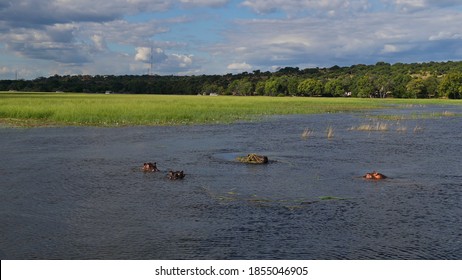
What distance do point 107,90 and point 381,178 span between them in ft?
575

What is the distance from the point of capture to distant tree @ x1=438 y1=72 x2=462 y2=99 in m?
121

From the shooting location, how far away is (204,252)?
9914 millimetres

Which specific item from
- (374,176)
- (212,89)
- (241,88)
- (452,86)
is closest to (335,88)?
(452,86)

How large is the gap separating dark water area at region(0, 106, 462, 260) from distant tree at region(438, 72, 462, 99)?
10388 cm

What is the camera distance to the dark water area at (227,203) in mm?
10242

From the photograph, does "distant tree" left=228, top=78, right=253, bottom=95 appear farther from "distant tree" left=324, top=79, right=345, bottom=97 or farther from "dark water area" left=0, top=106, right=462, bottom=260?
"dark water area" left=0, top=106, right=462, bottom=260

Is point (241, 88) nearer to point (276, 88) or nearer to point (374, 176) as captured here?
point (276, 88)

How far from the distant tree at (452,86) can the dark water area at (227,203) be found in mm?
103885

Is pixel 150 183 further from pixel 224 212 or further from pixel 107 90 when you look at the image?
pixel 107 90

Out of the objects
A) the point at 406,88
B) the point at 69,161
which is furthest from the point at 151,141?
the point at 406,88

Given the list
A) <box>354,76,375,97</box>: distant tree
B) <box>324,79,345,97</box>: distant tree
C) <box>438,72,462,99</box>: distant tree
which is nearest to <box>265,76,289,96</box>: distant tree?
<box>324,79,345,97</box>: distant tree

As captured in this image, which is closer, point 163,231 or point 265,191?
point 163,231

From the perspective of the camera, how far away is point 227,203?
45.6 ft

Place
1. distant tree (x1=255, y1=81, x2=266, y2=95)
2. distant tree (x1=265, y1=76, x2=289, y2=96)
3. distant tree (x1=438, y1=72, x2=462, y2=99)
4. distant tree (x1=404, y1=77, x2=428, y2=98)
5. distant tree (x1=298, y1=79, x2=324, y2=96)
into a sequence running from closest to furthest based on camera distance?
distant tree (x1=438, y1=72, x2=462, y2=99) < distant tree (x1=404, y1=77, x2=428, y2=98) < distant tree (x1=298, y1=79, x2=324, y2=96) < distant tree (x1=265, y1=76, x2=289, y2=96) < distant tree (x1=255, y1=81, x2=266, y2=95)
